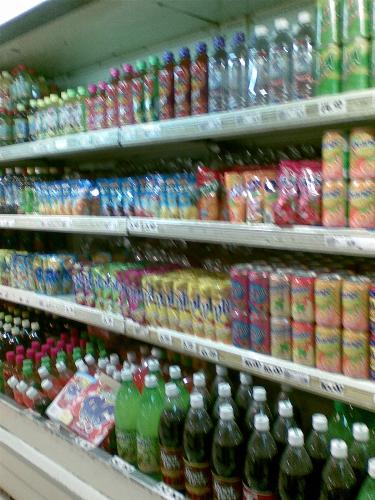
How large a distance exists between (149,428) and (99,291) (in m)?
0.59

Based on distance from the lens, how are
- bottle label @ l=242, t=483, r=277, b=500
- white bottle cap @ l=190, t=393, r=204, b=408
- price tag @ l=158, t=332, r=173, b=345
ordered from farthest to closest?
price tag @ l=158, t=332, r=173, b=345
white bottle cap @ l=190, t=393, r=204, b=408
bottle label @ l=242, t=483, r=277, b=500

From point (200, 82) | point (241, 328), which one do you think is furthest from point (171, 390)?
point (200, 82)

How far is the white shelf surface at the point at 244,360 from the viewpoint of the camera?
118 centimetres

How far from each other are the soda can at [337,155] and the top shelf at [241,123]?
4cm

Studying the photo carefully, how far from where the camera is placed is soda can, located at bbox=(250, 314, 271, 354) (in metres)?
1.38

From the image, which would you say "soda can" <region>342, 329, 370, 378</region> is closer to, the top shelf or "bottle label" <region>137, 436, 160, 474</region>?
the top shelf

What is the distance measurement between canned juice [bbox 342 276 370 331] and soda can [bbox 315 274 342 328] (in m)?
0.03

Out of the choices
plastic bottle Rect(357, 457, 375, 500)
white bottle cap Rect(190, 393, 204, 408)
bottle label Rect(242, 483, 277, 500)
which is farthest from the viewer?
white bottle cap Rect(190, 393, 204, 408)

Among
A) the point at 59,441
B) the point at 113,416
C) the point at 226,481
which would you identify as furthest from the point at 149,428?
the point at 59,441

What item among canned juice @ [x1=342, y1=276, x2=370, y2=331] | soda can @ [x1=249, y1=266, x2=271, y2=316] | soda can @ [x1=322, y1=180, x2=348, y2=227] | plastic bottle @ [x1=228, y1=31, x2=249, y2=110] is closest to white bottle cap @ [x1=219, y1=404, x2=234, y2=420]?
soda can @ [x1=249, y1=266, x2=271, y2=316]

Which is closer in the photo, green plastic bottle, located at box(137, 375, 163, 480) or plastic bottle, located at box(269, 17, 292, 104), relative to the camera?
plastic bottle, located at box(269, 17, 292, 104)

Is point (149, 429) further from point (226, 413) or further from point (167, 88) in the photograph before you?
point (167, 88)

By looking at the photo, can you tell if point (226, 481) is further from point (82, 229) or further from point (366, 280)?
point (82, 229)

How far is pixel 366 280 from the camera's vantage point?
1.21 metres
